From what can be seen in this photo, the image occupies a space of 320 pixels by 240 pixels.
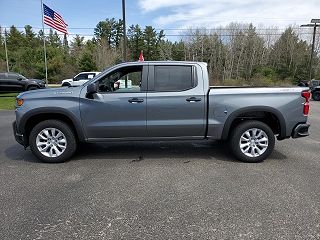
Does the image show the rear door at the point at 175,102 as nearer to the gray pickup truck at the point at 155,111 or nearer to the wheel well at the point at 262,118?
the gray pickup truck at the point at 155,111

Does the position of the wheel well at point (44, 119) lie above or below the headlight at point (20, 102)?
below

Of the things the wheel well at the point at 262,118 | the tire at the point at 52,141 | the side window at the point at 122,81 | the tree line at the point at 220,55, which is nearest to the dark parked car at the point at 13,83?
the tire at the point at 52,141

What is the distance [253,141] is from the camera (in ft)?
17.5

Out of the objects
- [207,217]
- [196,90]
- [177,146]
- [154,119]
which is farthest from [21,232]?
[177,146]

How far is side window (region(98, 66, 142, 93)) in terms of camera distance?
523cm

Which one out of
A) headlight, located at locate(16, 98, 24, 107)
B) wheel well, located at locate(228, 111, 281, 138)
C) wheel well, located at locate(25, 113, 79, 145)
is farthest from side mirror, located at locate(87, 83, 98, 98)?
wheel well, located at locate(228, 111, 281, 138)

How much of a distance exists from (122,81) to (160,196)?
8.04 feet

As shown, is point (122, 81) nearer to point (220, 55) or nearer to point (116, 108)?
point (116, 108)

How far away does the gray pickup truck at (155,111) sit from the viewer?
16.9 feet

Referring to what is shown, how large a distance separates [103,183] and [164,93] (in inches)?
75.3

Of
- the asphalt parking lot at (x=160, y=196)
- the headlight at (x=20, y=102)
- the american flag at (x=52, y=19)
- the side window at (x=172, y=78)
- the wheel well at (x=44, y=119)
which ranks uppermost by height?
the american flag at (x=52, y=19)

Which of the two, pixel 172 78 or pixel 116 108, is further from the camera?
pixel 172 78

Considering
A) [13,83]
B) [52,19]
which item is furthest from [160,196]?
[52,19]

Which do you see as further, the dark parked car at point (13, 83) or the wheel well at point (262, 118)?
the dark parked car at point (13, 83)
